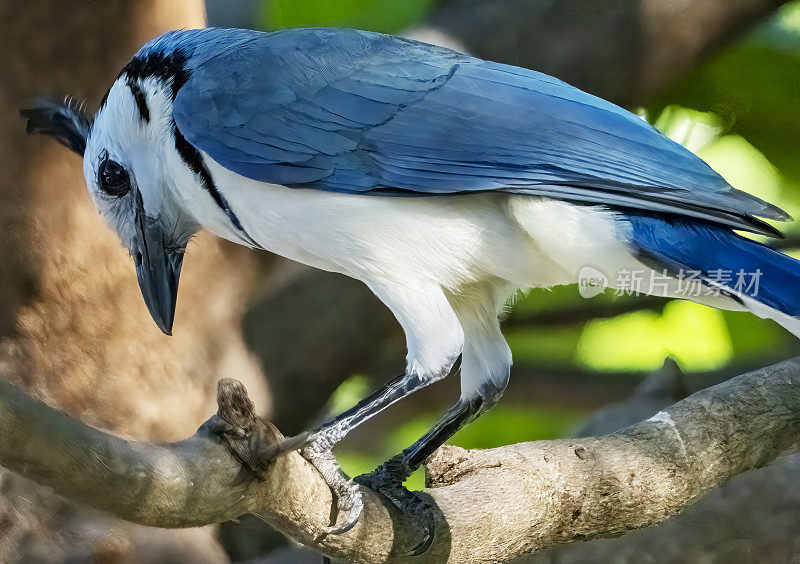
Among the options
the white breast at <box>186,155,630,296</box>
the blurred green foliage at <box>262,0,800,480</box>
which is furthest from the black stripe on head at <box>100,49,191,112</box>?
the blurred green foliage at <box>262,0,800,480</box>

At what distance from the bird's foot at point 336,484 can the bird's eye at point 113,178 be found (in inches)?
29.0

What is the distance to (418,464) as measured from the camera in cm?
179

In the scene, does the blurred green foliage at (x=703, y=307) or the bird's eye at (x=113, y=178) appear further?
the blurred green foliage at (x=703, y=307)

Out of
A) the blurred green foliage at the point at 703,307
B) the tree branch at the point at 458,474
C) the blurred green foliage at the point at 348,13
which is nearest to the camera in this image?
the tree branch at the point at 458,474

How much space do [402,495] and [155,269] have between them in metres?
0.73

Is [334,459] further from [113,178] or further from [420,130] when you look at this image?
[113,178]

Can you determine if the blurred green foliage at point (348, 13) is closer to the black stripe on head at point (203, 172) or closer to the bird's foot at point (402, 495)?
the black stripe on head at point (203, 172)

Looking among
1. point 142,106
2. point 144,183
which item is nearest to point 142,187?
point 144,183

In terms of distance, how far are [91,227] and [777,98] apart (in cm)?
A: 227

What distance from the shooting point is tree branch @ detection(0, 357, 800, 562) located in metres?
1.03

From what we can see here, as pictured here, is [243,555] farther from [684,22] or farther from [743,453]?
[684,22]

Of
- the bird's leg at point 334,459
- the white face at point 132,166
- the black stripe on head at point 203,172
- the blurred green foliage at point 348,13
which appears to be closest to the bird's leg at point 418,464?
the bird's leg at point 334,459

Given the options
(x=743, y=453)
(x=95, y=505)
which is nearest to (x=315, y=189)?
(x=95, y=505)

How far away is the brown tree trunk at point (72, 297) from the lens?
2.37 m
